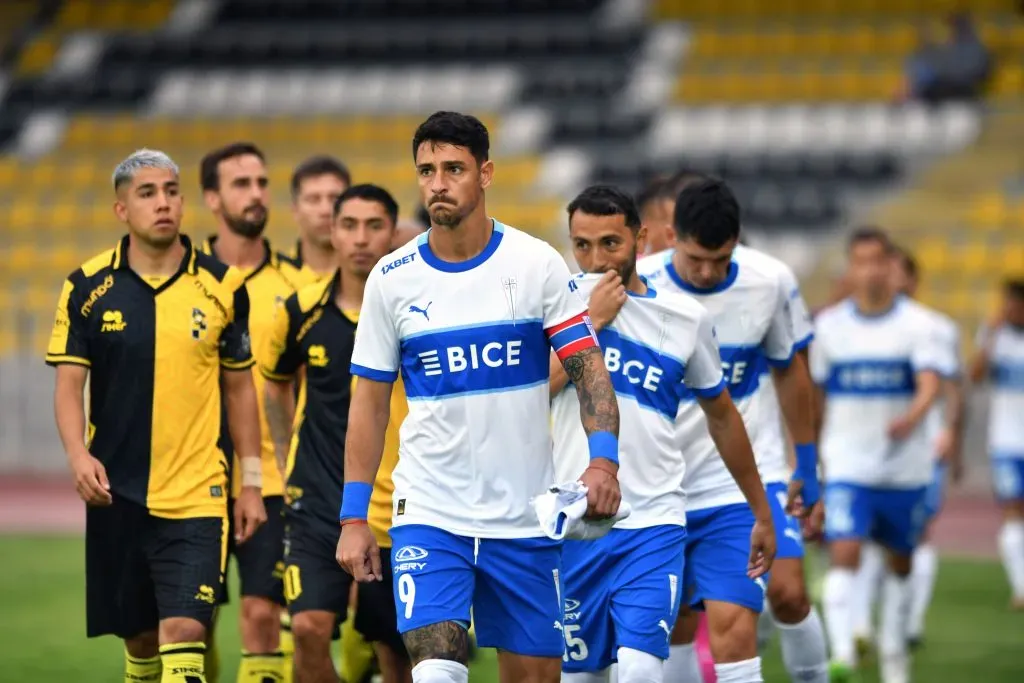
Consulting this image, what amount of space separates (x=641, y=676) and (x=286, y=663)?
2456 millimetres

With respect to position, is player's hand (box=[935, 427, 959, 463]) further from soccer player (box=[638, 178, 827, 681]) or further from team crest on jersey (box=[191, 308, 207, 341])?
team crest on jersey (box=[191, 308, 207, 341])

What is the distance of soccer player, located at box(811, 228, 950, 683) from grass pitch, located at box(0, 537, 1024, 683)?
0.74 m

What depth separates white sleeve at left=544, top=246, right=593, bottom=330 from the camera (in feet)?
20.6

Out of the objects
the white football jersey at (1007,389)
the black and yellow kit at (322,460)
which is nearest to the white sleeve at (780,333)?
the black and yellow kit at (322,460)

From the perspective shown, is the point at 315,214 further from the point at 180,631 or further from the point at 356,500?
the point at 356,500

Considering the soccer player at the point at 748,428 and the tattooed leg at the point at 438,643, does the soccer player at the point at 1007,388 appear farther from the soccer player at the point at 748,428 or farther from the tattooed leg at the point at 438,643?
the tattooed leg at the point at 438,643

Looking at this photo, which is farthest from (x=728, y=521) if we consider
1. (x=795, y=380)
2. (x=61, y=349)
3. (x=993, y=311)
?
(x=993, y=311)

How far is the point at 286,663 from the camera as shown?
8695 millimetres

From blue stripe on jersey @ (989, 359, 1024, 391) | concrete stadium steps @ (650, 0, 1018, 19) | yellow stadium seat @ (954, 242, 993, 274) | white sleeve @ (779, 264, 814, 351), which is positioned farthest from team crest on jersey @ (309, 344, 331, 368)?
concrete stadium steps @ (650, 0, 1018, 19)

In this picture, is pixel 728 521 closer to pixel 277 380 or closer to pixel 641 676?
pixel 641 676

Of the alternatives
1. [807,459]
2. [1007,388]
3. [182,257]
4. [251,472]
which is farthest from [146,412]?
[1007,388]

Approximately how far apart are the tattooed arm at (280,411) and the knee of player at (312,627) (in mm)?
809

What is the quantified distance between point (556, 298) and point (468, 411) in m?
0.51

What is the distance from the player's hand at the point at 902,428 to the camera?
11.4 meters
